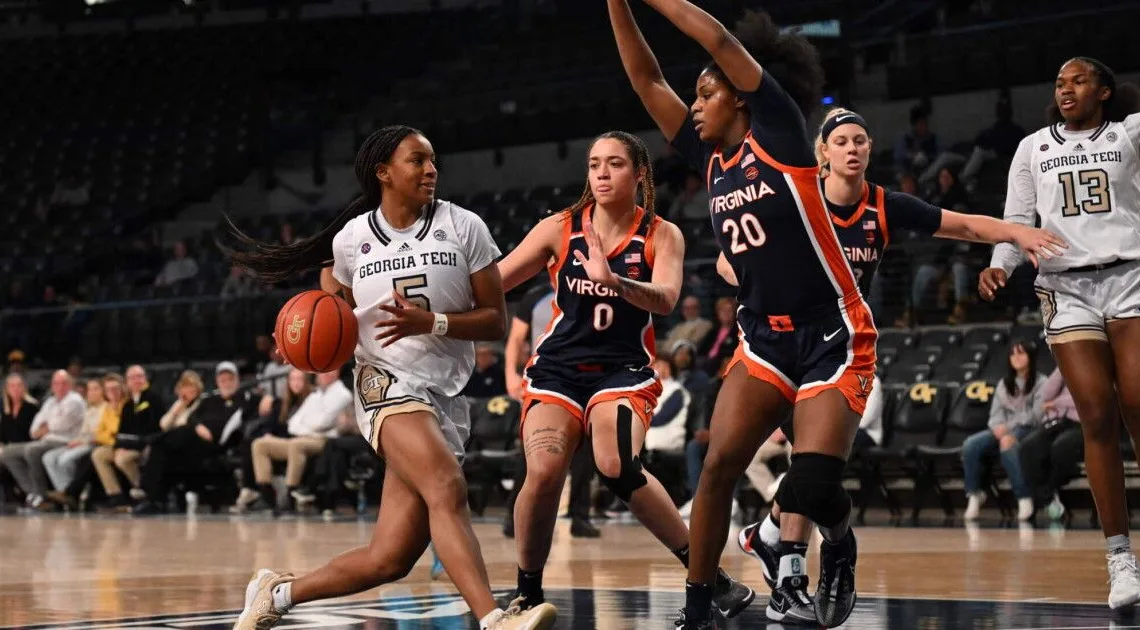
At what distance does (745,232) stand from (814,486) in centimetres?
84

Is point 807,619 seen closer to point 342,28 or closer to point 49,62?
point 342,28

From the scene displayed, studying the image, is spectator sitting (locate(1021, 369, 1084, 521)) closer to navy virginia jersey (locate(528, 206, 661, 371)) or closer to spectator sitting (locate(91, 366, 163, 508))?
navy virginia jersey (locate(528, 206, 661, 371))

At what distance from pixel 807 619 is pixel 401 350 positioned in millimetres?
1696

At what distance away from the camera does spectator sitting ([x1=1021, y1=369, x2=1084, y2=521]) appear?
11477 mm

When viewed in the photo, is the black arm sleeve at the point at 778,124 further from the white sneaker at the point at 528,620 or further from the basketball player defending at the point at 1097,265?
the white sneaker at the point at 528,620

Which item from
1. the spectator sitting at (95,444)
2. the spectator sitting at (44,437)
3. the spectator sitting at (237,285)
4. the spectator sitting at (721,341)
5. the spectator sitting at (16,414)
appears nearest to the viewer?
the spectator sitting at (721,341)

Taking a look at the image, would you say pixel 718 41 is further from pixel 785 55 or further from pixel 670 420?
pixel 670 420

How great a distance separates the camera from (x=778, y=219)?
16.9 feet

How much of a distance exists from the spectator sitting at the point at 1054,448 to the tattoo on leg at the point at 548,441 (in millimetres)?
6668

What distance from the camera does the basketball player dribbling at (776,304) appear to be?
5.12 m

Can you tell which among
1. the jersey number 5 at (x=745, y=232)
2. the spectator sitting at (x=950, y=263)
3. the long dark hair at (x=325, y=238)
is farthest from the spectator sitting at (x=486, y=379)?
the jersey number 5 at (x=745, y=232)

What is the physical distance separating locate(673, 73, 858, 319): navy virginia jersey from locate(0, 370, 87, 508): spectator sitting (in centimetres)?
1329

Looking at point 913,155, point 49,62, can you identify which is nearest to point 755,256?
point 913,155

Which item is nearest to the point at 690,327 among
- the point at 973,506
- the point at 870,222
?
the point at 973,506
